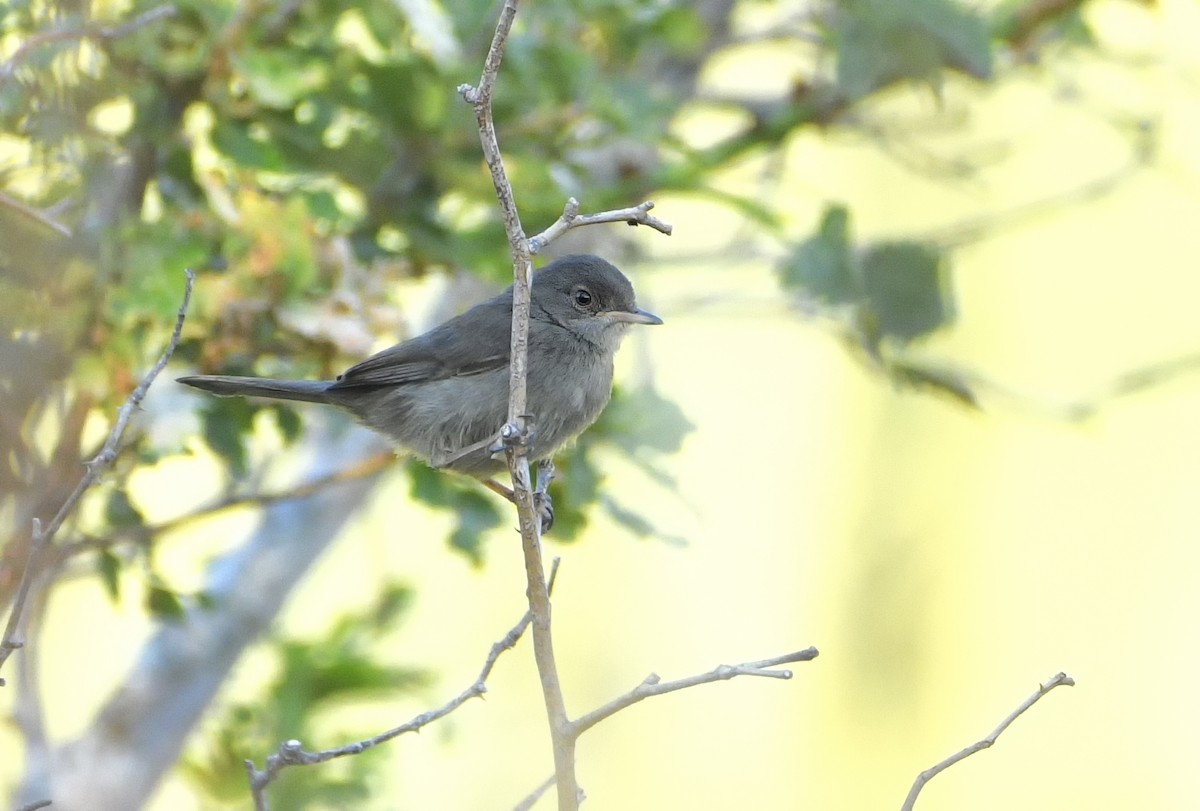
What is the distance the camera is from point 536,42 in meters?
3.80

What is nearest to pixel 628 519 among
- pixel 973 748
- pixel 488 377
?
pixel 488 377

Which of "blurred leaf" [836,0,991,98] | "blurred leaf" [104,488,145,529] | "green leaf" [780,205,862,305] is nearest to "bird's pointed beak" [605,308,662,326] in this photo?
"green leaf" [780,205,862,305]

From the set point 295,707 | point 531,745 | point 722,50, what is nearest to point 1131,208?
point 722,50

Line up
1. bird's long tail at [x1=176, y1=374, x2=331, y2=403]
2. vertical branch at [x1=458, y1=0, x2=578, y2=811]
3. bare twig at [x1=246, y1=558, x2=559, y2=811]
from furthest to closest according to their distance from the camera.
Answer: bird's long tail at [x1=176, y1=374, x2=331, y2=403] < bare twig at [x1=246, y1=558, x2=559, y2=811] < vertical branch at [x1=458, y1=0, x2=578, y2=811]

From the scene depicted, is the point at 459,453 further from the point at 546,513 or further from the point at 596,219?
the point at 596,219

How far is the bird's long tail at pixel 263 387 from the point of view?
3.28 m

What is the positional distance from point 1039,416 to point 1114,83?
324cm

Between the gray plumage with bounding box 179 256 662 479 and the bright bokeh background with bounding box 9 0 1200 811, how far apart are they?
10.2 ft

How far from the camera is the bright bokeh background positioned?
7953 mm

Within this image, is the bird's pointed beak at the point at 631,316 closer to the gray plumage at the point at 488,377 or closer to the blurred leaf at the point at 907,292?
the gray plumage at the point at 488,377

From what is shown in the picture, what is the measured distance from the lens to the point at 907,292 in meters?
3.96

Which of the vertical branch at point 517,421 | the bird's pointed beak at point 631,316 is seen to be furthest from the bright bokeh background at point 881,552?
the vertical branch at point 517,421

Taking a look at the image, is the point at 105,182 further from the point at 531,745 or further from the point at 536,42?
the point at 531,745

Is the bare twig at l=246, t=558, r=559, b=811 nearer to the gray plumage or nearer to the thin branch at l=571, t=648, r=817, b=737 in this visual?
the thin branch at l=571, t=648, r=817, b=737
